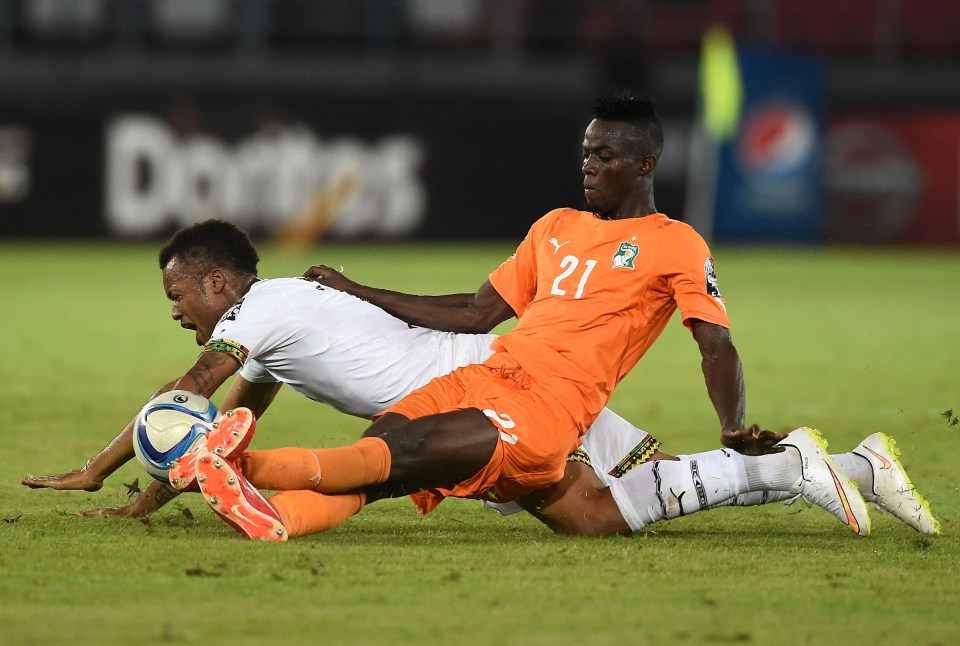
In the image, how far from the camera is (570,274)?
16.7 feet

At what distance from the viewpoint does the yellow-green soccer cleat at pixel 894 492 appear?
5020mm

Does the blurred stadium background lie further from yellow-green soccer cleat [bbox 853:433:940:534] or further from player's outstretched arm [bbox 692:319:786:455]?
player's outstretched arm [bbox 692:319:786:455]

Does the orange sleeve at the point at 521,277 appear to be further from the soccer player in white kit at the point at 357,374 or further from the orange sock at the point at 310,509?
→ the orange sock at the point at 310,509

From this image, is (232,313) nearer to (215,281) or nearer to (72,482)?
(215,281)

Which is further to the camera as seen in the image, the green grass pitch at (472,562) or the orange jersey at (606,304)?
the orange jersey at (606,304)

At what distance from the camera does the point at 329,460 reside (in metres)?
4.57

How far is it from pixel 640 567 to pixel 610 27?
68.7ft

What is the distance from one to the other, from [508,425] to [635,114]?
48.5 inches

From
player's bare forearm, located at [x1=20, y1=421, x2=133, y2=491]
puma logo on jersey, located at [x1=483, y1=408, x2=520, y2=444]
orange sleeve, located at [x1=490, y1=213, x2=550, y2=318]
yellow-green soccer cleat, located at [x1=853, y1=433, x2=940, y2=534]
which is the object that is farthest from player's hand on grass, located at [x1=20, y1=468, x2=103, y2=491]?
A: yellow-green soccer cleat, located at [x1=853, y1=433, x2=940, y2=534]

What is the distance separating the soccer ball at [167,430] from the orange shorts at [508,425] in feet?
2.12

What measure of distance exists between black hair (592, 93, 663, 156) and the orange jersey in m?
0.28

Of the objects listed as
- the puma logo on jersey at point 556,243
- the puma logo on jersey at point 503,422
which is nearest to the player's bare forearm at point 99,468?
the puma logo on jersey at point 503,422

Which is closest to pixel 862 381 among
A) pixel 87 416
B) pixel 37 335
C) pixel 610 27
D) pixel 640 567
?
pixel 87 416

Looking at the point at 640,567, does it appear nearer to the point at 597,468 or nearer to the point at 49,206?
the point at 597,468
